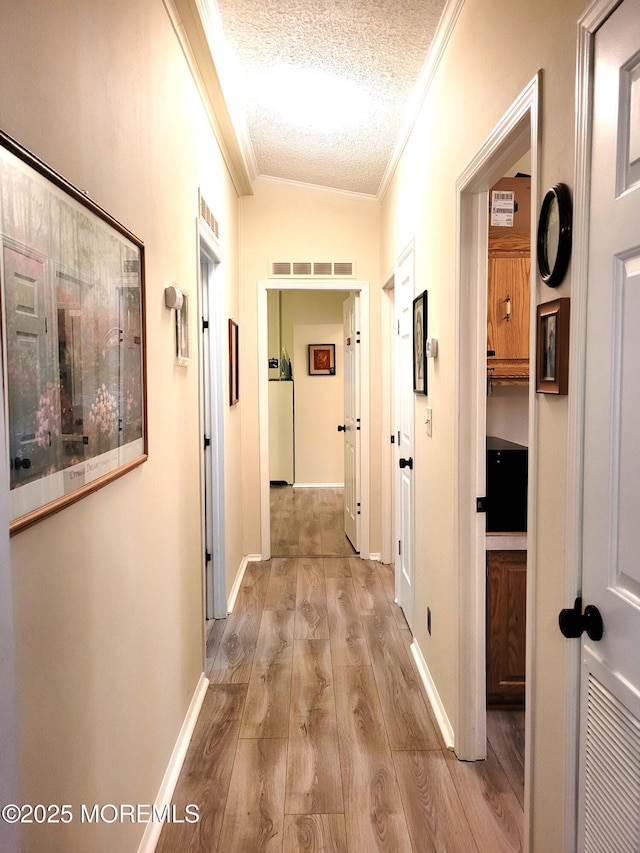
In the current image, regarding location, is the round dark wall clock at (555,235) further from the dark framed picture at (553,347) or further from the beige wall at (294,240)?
the beige wall at (294,240)

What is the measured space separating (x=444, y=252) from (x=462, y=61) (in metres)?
0.67

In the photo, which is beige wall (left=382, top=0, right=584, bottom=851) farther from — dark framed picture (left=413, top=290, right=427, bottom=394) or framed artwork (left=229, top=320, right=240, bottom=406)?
framed artwork (left=229, top=320, right=240, bottom=406)

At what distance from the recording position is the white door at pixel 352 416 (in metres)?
A: 4.58

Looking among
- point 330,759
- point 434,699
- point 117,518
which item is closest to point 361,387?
point 434,699

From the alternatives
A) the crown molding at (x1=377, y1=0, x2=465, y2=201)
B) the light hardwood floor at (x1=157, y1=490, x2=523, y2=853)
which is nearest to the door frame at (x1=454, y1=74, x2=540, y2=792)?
the light hardwood floor at (x1=157, y1=490, x2=523, y2=853)

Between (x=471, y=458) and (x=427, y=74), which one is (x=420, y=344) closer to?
(x=471, y=458)

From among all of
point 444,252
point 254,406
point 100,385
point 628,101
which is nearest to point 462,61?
point 444,252

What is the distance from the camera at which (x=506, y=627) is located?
2416mm

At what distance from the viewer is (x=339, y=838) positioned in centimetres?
179

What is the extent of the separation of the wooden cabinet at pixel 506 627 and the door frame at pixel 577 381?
44.8 inches

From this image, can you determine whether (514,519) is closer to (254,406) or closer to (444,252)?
(444,252)

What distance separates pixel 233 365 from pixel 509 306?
195 cm

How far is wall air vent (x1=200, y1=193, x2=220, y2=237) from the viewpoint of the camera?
274cm

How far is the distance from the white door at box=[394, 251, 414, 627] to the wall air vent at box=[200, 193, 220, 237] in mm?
1105
